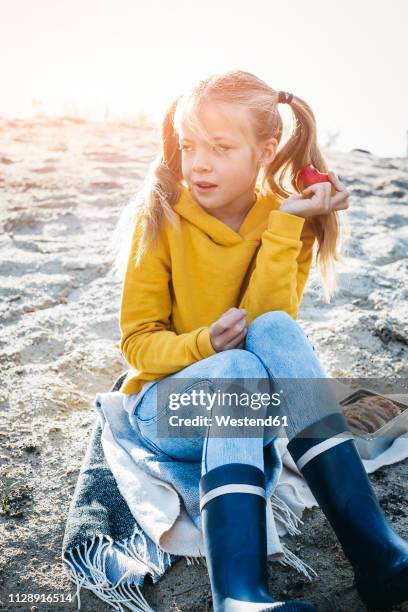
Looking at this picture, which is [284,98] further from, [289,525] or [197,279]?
[289,525]

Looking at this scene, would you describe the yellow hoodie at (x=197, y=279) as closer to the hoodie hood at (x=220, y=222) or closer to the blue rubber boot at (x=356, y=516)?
the hoodie hood at (x=220, y=222)

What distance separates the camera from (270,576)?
1.57 meters

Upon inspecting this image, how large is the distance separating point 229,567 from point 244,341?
68cm

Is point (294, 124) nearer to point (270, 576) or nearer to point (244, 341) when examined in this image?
point (244, 341)

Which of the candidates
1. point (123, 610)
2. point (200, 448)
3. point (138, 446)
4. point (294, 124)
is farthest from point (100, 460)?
point (294, 124)

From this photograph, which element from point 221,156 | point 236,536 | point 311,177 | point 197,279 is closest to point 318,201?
point 311,177

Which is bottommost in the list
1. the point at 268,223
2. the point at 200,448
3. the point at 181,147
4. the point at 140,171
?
the point at 140,171

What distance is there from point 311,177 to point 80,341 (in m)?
1.58

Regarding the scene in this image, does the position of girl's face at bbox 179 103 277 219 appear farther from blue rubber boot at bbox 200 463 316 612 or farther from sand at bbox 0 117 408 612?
sand at bbox 0 117 408 612

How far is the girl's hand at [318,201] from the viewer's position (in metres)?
1.99

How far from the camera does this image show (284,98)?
6.78 feet

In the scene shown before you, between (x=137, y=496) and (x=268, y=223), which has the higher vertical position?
(x=268, y=223)

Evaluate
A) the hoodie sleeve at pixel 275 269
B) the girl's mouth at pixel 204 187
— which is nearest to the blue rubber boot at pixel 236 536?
the hoodie sleeve at pixel 275 269

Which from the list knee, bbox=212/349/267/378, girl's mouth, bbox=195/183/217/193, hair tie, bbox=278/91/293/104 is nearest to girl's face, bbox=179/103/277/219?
girl's mouth, bbox=195/183/217/193
